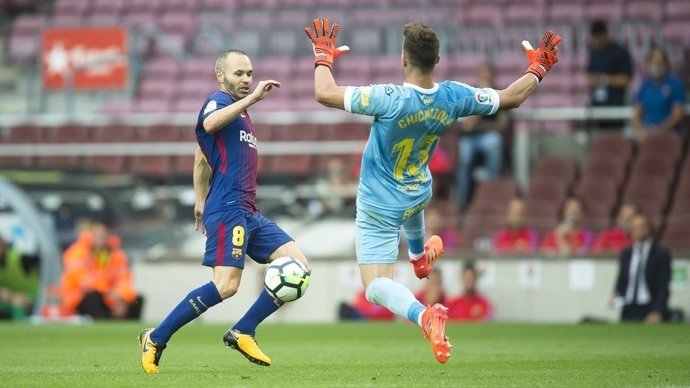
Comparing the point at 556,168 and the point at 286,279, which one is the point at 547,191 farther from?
the point at 286,279

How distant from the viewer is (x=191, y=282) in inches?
695

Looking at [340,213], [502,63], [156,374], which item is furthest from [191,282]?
[156,374]

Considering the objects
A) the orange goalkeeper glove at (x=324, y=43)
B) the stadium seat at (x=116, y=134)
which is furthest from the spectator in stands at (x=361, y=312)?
the orange goalkeeper glove at (x=324, y=43)

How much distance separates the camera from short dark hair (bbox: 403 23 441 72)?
302 inches

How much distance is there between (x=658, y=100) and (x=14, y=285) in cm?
887

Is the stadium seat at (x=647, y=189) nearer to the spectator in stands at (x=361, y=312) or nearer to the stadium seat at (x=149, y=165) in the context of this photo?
the spectator in stands at (x=361, y=312)

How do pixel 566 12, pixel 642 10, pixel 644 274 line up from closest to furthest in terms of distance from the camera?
pixel 644 274 → pixel 642 10 → pixel 566 12

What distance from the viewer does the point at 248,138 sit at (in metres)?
8.26

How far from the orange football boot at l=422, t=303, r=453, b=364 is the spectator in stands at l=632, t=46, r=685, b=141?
10.8 m

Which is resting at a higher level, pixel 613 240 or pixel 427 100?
pixel 427 100

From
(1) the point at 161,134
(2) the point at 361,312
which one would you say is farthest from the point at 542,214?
(1) the point at 161,134

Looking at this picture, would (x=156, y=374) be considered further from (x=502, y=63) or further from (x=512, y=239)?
(x=502, y=63)

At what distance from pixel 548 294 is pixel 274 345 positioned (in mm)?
5466

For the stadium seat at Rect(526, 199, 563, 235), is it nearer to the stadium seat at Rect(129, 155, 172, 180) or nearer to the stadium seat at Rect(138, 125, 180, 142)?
the stadium seat at Rect(129, 155, 172, 180)
